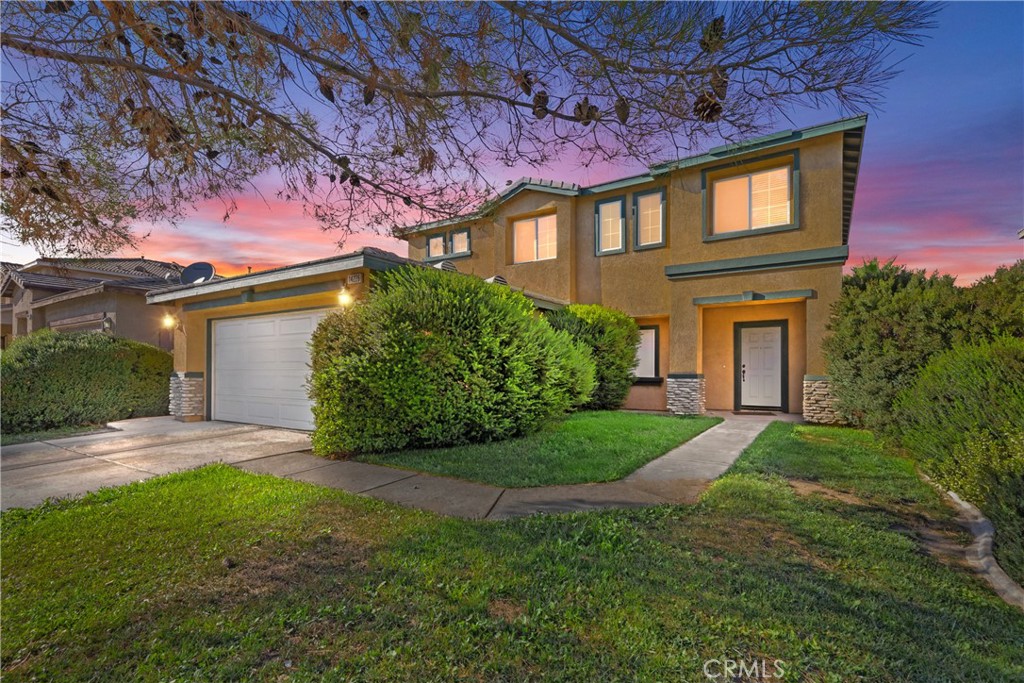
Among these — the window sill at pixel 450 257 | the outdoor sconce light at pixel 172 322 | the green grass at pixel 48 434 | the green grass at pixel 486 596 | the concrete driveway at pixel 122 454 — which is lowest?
the green grass at pixel 48 434

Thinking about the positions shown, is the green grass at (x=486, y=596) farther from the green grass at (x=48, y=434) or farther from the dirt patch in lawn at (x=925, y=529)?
the green grass at (x=48, y=434)

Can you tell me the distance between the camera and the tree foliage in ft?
9.77

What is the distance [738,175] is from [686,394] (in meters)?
5.65

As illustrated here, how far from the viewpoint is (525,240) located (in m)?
15.3

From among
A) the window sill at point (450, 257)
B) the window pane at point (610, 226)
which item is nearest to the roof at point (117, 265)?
the window sill at point (450, 257)

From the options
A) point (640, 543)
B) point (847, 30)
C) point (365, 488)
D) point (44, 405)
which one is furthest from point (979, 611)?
point (44, 405)

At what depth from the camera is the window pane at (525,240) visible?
1512 cm

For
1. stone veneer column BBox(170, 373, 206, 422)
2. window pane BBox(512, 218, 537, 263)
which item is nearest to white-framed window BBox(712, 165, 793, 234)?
window pane BBox(512, 218, 537, 263)

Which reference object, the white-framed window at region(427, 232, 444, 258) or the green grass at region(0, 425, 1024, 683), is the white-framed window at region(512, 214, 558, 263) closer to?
the white-framed window at region(427, 232, 444, 258)

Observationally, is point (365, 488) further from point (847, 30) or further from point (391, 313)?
point (847, 30)

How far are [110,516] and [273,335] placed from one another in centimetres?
601

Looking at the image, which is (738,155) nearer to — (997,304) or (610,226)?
(610,226)

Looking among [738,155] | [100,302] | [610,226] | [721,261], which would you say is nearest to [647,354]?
[721,261]

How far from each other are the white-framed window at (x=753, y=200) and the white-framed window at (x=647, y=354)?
321cm
